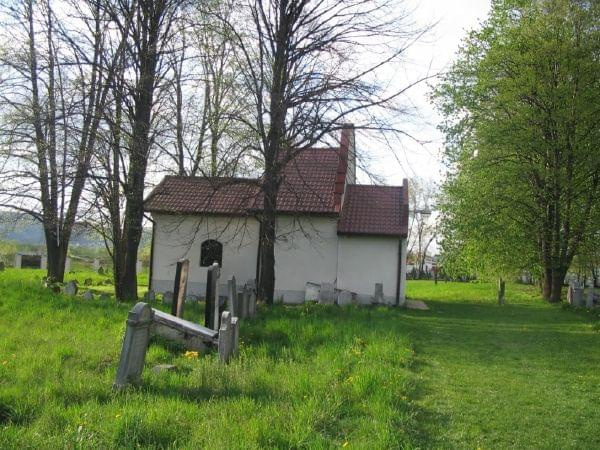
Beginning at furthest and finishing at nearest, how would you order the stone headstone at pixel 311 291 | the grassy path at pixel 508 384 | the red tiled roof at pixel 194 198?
the red tiled roof at pixel 194 198 < the stone headstone at pixel 311 291 < the grassy path at pixel 508 384

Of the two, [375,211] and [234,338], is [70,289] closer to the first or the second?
[234,338]

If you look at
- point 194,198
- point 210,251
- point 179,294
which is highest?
point 194,198

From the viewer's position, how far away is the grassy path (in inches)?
221

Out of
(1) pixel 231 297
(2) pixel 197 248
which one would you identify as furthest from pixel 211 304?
(2) pixel 197 248

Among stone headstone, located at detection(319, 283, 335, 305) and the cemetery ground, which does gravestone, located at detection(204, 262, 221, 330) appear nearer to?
the cemetery ground

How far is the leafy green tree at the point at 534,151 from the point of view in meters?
21.5

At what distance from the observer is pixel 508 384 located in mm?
7715

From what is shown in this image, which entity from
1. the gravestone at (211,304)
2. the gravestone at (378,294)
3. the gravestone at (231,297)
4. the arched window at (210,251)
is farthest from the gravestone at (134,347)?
the arched window at (210,251)

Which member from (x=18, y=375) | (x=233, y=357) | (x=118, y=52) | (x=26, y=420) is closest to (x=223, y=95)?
(x=118, y=52)

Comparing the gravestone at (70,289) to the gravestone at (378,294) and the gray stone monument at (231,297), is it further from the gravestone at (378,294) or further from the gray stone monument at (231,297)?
the gravestone at (378,294)

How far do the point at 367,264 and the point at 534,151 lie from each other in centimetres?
794

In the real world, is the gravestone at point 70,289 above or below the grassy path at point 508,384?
above

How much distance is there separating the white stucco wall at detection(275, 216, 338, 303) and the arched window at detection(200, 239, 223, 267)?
2320mm

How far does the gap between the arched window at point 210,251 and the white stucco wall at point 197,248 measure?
0.18m
